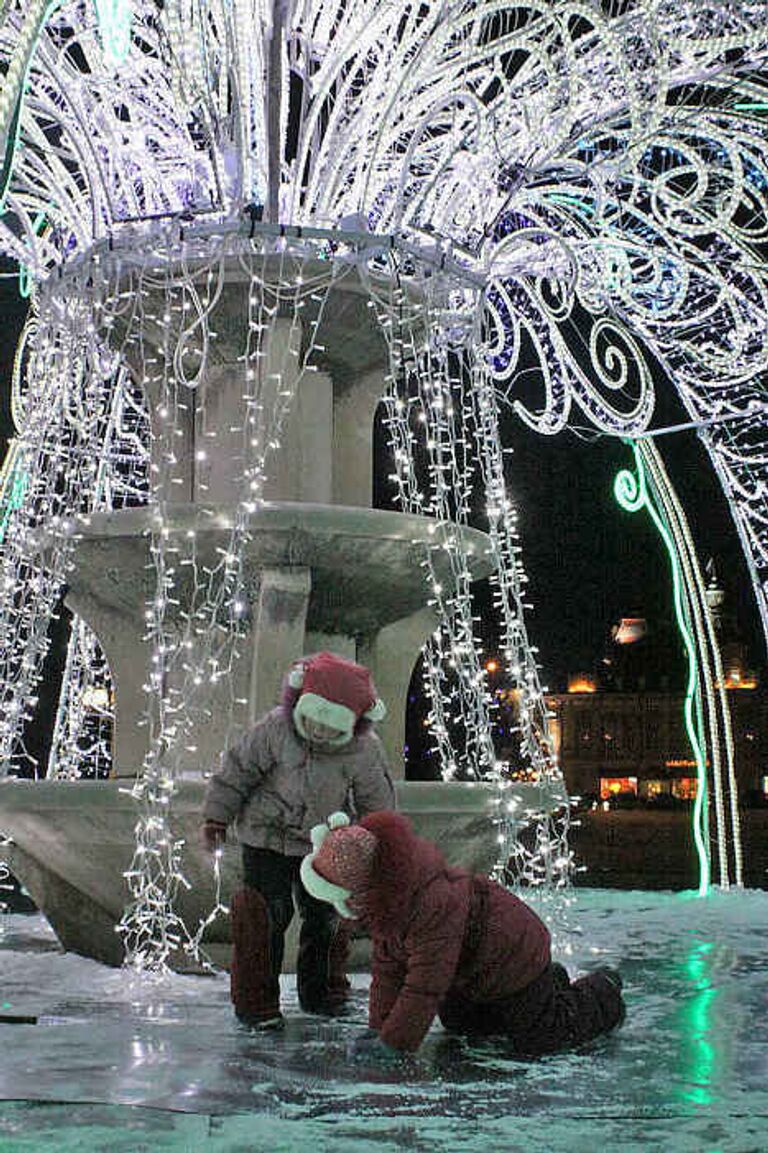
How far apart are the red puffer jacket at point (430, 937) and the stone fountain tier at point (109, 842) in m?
1.68

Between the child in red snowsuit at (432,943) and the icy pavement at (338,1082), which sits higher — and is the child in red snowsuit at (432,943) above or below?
above

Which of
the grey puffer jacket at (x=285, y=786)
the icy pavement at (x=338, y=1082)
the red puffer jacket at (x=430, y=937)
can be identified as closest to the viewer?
the icy pavement at (x=338, y=1082)

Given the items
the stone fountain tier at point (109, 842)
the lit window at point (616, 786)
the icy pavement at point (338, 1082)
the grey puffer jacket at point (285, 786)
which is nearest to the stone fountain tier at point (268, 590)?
the stone fountain tier at point (109, 842)

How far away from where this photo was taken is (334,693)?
5.34m

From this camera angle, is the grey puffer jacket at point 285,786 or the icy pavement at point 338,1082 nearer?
the icy pavement at point 338,1082

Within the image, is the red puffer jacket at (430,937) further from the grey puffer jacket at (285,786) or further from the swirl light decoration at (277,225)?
the swirl light decoration at (277,225)

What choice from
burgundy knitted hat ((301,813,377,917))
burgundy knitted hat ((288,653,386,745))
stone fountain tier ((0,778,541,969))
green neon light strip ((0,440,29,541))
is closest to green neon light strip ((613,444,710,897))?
stone fountain tier ((0,778,541,969))

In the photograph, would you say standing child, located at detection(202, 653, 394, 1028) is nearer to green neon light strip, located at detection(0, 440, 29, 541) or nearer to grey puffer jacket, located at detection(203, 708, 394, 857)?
grey puffer jacket, located at detection(203, 708, 394, 857)

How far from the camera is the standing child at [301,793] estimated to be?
538cm

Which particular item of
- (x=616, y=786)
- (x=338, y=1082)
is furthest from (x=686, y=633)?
(x=616, y=786)

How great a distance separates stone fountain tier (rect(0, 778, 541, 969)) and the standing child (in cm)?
83

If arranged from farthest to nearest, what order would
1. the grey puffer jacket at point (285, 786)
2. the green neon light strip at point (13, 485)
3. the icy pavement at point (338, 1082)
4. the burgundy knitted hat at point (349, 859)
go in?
the green neon light strip at point (13, 485)
the grey puffer jacket at point (285, 786)
the burgundy knitted hat at point (349, 859)
the icy pavement at point (338, 1082)

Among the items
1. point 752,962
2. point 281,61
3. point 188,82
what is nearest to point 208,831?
point 752,962

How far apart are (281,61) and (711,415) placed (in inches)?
176
